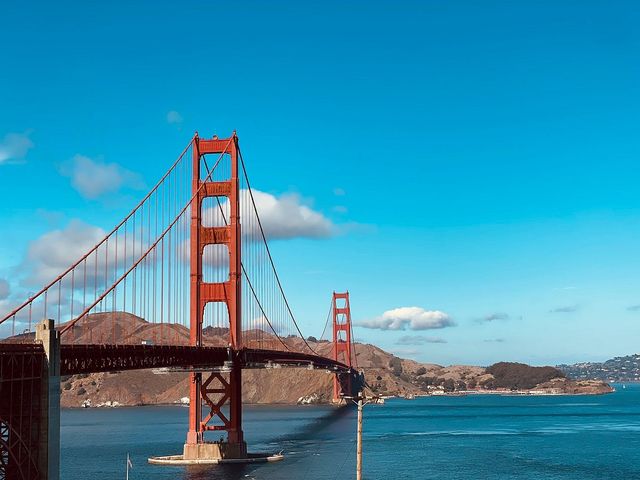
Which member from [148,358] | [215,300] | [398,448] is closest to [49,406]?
[148,358]

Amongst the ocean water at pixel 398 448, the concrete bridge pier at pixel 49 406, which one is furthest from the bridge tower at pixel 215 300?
the concrete bridge pier at pixel 49 406

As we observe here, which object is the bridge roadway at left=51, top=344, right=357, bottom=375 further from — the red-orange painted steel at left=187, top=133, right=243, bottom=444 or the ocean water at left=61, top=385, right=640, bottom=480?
the ocean water at left=61, top=385, right=640, bottom=480

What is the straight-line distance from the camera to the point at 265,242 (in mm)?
110375

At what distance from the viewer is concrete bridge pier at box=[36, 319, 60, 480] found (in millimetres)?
35781

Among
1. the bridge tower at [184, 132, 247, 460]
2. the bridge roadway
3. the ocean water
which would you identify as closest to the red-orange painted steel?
the bridge tower at [184, 132, 247, 460]

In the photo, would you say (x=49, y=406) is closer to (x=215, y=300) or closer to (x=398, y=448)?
(x=215, y=300)

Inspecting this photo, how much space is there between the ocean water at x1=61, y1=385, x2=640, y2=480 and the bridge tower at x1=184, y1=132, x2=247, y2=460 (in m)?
3.37

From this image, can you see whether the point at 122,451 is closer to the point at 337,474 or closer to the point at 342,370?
the point at 337,474

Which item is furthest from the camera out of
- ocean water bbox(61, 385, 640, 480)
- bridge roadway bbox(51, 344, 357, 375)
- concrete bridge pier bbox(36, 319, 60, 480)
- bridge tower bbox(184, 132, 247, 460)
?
bridge tower bbox(184, 132, 247, 460)

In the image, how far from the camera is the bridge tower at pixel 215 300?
75125 mm

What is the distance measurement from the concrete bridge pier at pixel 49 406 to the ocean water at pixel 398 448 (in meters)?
31.2

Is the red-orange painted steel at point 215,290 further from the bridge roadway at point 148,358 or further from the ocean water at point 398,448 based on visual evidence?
the ocean water at point 398,448

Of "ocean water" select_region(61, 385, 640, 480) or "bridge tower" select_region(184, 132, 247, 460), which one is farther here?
"bridge tower" select_region(184, 132, 247, 460)

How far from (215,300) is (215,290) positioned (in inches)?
37.7
